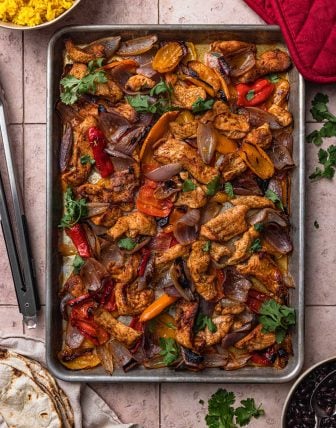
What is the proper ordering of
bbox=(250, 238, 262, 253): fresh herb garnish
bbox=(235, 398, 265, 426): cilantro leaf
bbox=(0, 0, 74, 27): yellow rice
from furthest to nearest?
bbox=(235, 398, 265, 426): cilantro leaf < bbox=(250, 238, 262, 253): fresh herb garnish < bbox=(0, 0, 74, 27): yellow rice

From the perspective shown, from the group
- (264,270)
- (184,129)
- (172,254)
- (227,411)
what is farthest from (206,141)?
(227,411)

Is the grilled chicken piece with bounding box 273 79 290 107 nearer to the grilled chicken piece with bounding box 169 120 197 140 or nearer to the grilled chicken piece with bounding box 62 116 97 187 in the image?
the grilled chicken piece with bounding box 169 120 197 140

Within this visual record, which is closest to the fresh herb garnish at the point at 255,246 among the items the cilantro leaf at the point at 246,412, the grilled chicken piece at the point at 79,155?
the cilantro leaf at the point at 246,412

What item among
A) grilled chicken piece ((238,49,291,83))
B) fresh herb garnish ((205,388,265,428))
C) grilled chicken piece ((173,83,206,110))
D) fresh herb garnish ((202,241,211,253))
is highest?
grilled chicken piece ((238,49,291,83))

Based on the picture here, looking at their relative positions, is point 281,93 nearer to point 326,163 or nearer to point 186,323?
point 326,163

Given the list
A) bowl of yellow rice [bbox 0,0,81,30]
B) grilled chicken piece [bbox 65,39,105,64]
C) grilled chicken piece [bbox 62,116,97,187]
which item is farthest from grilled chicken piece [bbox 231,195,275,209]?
bowl of yellow rice [bbox 0,0,81,30]
